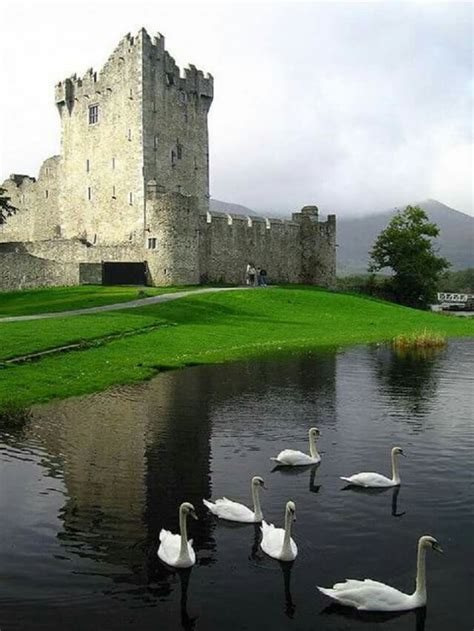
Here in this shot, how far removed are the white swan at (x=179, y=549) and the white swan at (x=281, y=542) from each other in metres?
1.07

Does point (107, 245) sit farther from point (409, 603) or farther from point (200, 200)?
point (409, 603)

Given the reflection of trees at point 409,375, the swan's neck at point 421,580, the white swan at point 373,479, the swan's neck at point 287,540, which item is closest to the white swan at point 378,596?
the swan's neck at point 421,580

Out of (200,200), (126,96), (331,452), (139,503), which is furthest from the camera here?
(200,200)

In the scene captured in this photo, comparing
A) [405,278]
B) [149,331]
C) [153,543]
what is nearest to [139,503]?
[153,543]

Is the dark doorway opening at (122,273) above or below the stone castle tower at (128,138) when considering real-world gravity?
below

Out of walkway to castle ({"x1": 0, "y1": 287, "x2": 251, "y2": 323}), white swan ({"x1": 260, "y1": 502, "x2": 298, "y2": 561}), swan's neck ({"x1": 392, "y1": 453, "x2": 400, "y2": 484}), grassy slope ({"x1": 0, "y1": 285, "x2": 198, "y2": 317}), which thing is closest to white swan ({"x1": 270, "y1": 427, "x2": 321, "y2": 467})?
swan's neck ({"x1": 392, "y1": 453, "x2": 400, "y2": 484})

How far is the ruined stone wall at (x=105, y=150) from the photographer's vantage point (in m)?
62.4

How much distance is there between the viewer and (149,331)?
35.2 metres

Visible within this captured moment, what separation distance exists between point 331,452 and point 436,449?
7.47 ft

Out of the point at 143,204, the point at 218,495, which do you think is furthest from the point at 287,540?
the point at 143,204

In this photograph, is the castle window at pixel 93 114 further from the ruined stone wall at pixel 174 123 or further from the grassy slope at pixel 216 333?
the grassy slope at pixel 216 333

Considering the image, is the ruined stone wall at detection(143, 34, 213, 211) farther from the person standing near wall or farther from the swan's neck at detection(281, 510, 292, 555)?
the swan's neck at detection(281, 510, 292, 555)

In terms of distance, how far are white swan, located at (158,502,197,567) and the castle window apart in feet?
195

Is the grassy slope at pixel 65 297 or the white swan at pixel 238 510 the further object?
the grassy slope at pixel 65 297
